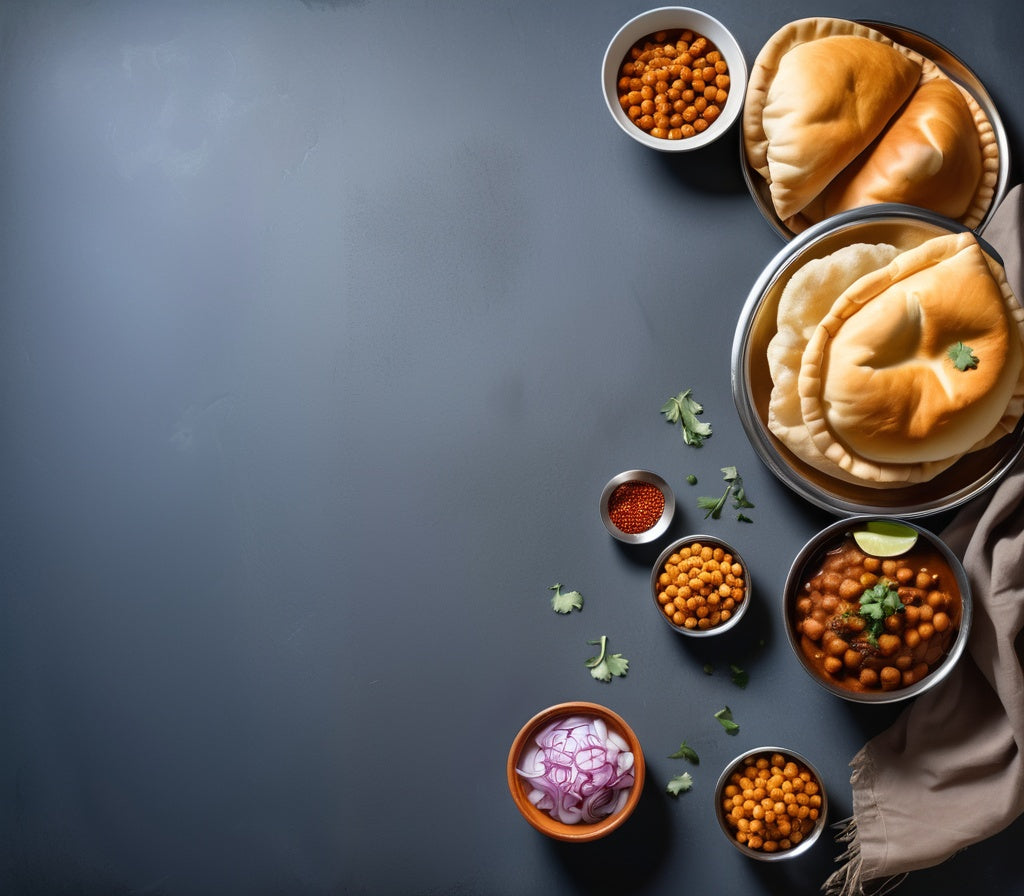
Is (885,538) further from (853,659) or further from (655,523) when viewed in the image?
(655,523)

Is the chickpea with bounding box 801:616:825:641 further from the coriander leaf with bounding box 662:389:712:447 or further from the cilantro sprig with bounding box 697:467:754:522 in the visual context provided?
the coriander leaf with bounding box 662:389:712:447

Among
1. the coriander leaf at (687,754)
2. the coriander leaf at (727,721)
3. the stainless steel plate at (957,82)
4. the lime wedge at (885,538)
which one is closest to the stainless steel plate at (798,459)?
the lime wedge at (885,538)

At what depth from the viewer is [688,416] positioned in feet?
7.09

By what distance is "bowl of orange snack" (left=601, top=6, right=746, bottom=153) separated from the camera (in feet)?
6.78

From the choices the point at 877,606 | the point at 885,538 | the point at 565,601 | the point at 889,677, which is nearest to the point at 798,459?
the point at 885,538

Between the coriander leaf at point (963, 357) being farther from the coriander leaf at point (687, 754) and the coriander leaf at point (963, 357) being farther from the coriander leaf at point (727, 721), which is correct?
the coriander leaf at point (687, 754)

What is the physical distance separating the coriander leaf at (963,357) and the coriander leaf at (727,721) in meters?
1.02

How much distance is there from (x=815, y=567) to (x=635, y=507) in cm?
46

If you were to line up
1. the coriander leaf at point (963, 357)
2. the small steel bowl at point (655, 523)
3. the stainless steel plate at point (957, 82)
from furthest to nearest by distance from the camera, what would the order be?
the small steel bowl at point (655, 523)
the stainless steel plate at point (957, 82)
the coriander leaf at point (963, 357)

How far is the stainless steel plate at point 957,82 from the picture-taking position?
1975mm

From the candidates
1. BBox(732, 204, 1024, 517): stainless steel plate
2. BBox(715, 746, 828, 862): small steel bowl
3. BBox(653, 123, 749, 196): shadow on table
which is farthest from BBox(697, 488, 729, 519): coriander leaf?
BBox(653, 123, 749, 196): shadow on table

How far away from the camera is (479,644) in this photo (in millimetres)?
2223

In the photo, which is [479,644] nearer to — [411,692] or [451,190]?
[411,692]

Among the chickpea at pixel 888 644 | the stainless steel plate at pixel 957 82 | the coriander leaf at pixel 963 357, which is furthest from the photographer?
the stainless steel plate at pixel 957 82
